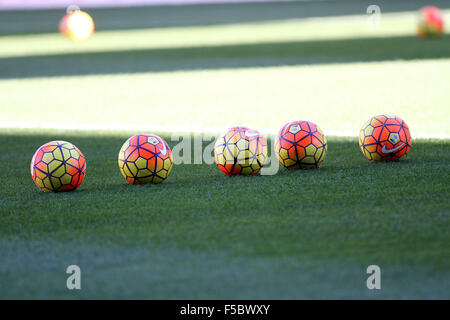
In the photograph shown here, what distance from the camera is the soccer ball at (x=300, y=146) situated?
7.76 metres

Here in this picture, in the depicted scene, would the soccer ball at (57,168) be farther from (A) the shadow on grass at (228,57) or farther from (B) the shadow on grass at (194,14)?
(B) the shadow on grass at (194,14)

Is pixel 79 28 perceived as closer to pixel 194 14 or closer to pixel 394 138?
pixel 194 14

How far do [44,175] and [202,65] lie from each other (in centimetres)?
1282

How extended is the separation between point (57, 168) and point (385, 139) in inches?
139

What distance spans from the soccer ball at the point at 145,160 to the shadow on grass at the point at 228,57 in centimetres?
1185

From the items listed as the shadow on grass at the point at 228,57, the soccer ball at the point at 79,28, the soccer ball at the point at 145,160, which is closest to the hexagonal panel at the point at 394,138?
the soccer ball at the point at 145,160

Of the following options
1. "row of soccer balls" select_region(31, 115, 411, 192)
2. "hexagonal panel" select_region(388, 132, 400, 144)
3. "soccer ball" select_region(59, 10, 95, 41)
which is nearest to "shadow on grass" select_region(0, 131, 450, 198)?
"row of soccer balls" select_region(31, 115, 411, 192)

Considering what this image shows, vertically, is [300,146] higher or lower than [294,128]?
lower

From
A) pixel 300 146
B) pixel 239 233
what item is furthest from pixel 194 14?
pixel 239 233

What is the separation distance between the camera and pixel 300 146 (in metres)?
7.75

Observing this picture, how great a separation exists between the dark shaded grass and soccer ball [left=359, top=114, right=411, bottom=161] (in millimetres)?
143

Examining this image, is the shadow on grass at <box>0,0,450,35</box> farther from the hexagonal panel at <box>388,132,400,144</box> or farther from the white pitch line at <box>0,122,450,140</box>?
the hexagonal panel at <box>388,132,400,144</box>
